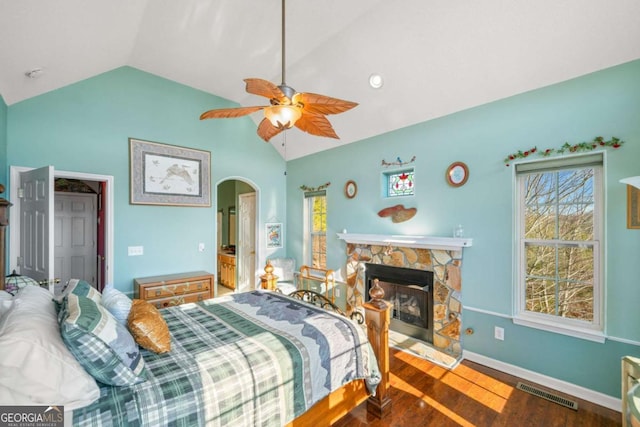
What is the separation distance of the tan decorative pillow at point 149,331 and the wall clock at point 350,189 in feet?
10.2

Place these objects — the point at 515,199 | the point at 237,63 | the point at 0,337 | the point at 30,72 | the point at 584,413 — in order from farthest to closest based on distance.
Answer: the point at 237,63 → the point at 515,199 → the point at 30,72 → the point at 584,413 → the point at 0,337

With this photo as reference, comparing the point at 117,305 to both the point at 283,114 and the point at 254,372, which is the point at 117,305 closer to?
the point at 254,372

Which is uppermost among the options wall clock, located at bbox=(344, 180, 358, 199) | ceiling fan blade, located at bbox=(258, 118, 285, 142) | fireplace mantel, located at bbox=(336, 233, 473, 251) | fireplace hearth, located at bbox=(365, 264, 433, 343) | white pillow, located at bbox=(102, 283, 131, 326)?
ceiling fan blade, located at bbox=(258, 118, 285, 142)

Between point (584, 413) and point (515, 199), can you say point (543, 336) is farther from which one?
point (515, 199)

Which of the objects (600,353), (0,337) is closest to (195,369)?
(0,337)

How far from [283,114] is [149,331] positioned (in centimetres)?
158

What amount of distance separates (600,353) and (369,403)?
1998 millimetres

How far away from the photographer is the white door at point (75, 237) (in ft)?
14.8

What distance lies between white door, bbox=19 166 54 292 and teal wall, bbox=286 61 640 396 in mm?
3481

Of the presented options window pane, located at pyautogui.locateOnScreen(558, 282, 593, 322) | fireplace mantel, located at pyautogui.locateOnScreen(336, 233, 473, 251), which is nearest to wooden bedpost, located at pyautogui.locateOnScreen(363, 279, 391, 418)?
fireplace mantel, located at pyautogui.locateOnScreen(336, 233, 473, 251)

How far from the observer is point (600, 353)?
236 cm

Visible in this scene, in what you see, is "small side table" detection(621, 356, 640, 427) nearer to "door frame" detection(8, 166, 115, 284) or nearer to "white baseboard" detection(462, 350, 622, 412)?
"white baseboard" detection(462, 350, 622, 412)

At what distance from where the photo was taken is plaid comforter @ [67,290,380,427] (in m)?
1.29

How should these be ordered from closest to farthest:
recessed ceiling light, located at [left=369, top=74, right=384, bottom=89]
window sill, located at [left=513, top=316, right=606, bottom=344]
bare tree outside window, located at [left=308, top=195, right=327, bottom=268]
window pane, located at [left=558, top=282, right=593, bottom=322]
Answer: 1. window sill, located at [left=513, top=316, right=606, bottom=344]
2. window pane, located at [left=558, top=282, right=593, bottom=322]
3. recessed ceiling light, located at [left=369, top=74, right=384, bottom=89]
4. bare tree outside window, located at [left=308, top=195, right=327, bottom=268]
